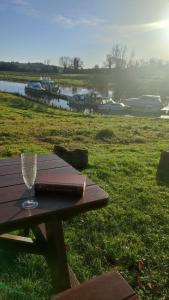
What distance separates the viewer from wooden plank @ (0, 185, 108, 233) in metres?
1.99

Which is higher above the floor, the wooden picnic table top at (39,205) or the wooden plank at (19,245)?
the wooden picnic table top at (39,205)

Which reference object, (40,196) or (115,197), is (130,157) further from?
(40,196)

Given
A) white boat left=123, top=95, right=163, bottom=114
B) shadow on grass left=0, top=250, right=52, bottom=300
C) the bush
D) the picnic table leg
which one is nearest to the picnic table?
the picnic table leg

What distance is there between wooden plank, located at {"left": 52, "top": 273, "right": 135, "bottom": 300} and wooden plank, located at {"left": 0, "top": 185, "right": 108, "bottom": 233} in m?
0.49

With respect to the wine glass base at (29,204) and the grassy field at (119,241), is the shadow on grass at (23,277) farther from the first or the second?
the wine glass base at (29,204)

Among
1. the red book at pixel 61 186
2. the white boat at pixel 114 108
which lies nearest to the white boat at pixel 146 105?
the white boat at pixel 114 108

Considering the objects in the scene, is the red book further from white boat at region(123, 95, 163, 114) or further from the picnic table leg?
white boat at region(123, 95, 163, 114)

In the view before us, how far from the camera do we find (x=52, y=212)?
6.81 feet

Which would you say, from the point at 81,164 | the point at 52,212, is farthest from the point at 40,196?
the point at 81,164

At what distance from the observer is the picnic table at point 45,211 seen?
6.70 feet

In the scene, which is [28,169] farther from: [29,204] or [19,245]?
[19,245]

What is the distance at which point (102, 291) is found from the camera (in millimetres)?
1782

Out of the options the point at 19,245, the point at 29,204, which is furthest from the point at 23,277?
the point at 29,204

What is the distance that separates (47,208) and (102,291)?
63cm
